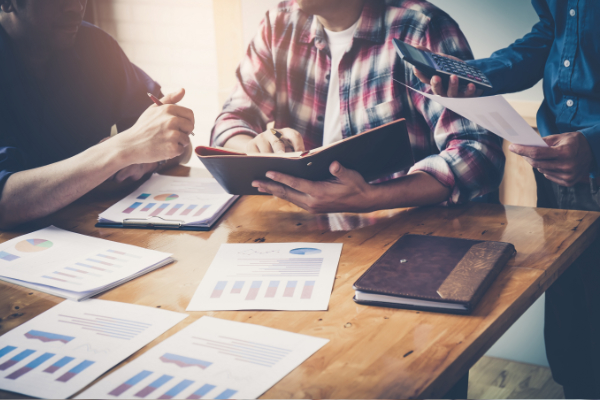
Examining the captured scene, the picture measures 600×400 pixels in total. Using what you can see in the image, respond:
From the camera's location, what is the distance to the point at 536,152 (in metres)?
1.09

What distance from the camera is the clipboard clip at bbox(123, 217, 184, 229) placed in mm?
1137

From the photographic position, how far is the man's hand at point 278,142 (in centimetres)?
129

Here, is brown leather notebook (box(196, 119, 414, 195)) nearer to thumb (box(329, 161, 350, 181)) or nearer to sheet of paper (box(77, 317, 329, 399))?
thumb (box(329, 161, 350, 181))

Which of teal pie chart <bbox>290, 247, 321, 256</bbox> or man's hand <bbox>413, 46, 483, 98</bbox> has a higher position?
man's hand <bbox>413, 46, 483, 98</bbox>

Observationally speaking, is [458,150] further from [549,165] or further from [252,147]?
[252,147]

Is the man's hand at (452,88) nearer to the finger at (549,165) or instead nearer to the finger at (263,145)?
the finger at (549,165)

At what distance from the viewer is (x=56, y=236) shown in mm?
1093

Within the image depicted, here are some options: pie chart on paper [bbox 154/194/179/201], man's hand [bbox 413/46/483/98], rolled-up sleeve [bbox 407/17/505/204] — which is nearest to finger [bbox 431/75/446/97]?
man's hand [bbox 413/46/483/98]

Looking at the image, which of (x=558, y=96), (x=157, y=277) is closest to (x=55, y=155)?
(x=157, y=277)

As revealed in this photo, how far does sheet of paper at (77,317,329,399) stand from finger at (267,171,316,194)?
15.8 inches

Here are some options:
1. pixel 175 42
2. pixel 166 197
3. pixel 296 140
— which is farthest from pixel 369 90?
pixel 175 42

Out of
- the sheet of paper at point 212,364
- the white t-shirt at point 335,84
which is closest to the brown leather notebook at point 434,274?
the sheet of paper at point 212,364

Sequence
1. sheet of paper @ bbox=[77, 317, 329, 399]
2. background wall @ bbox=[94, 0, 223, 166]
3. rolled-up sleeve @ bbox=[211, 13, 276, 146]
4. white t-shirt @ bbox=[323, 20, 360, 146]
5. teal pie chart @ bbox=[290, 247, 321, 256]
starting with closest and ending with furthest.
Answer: sheet of paper @ bbox=[77, 317, 329, 399] < teal pie chart @ bbox=[290, 247, 321, 256] < white t-shirt @ bbox=[323, 20, 360, 146] < rolled-up sleeve @ bbox=[211, 13, 276, 146] < background wall @ bbox=[94, 0, 223, 166]

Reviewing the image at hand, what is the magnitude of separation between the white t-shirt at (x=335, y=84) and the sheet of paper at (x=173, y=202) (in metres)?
0.42
